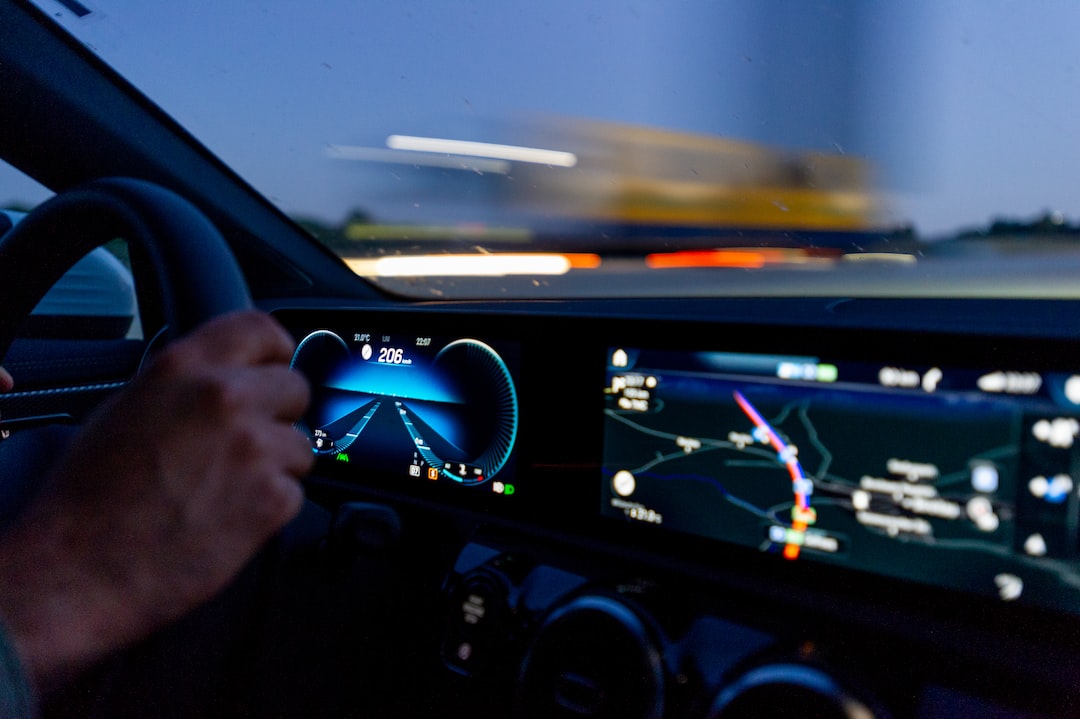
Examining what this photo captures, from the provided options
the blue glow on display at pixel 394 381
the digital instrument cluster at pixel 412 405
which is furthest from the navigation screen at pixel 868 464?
the blue glow on display at pixel 394 381

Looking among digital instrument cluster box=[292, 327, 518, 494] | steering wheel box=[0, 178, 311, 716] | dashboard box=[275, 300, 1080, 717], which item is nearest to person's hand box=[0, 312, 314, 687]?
steering wheel box=[0, 178, 311, 716]

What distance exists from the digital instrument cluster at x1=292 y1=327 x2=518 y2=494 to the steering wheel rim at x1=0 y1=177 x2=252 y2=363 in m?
0.78

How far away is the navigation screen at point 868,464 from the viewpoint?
4.73 ft

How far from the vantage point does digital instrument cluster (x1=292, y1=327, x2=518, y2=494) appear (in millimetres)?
2201

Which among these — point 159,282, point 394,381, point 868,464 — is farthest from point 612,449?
point 159,282

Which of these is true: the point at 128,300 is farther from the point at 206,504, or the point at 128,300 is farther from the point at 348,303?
the point at 206,504

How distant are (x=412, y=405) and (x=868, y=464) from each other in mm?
1235

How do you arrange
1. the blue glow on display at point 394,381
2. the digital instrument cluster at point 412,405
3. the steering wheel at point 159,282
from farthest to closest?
the blue glow on display at point 394,381
the digital instrument cluster at point 412,405
the steering wheel at point 159,282

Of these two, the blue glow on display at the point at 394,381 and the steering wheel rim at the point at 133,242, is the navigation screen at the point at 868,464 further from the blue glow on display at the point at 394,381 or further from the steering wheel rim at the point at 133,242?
the steering wheel rim at the point at 133,242

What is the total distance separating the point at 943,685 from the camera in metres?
1.50

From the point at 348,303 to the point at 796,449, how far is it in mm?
1675

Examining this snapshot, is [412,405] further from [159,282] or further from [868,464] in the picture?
[868,464]

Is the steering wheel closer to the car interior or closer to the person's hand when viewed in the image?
the car interior

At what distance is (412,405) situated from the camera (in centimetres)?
235
